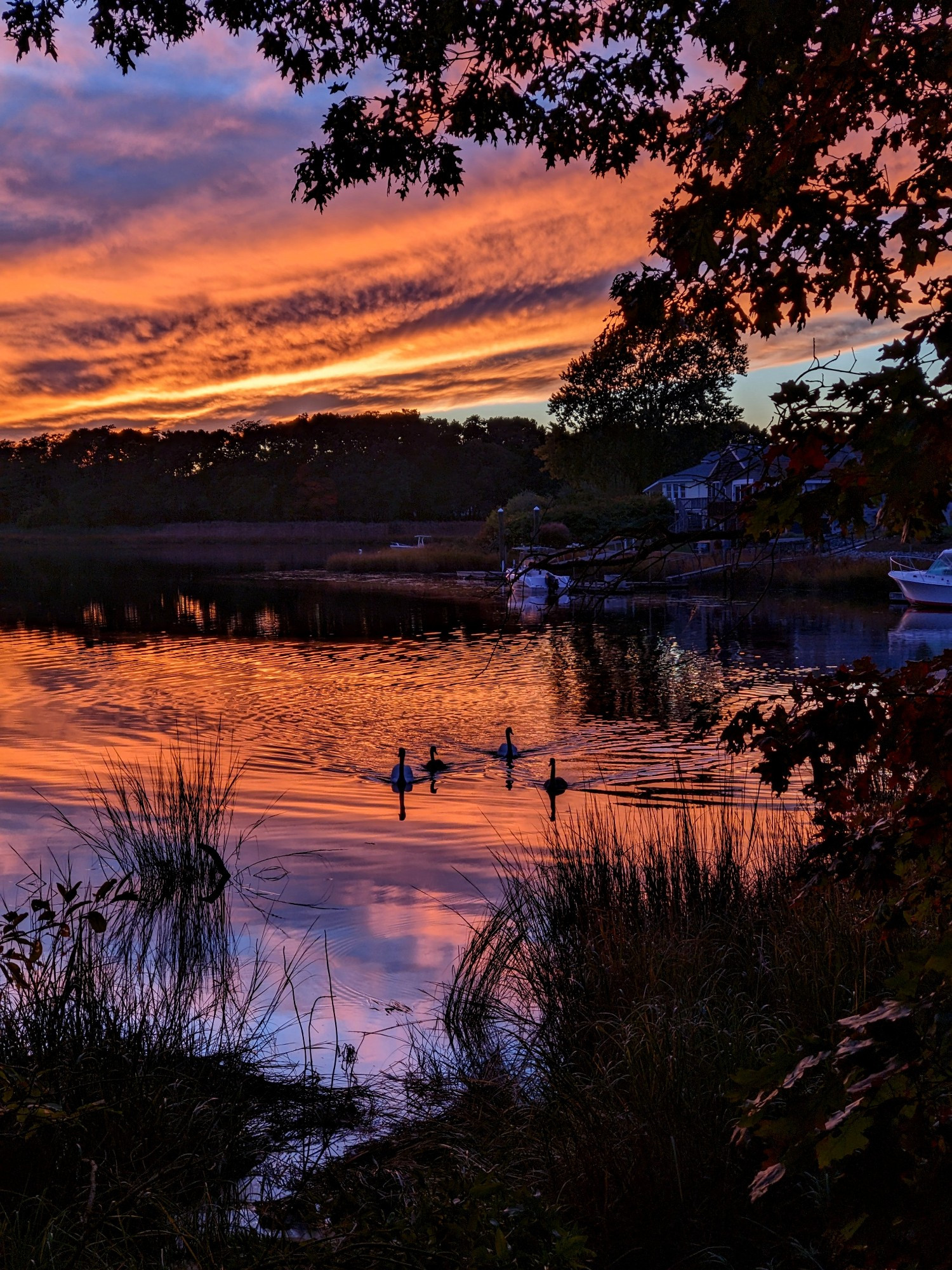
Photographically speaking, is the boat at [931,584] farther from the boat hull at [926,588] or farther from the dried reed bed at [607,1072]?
the dried reed bed at [607,1072]

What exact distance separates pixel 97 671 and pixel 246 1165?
25.8m

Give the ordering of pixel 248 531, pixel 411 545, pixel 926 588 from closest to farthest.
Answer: pixel 926 588 < pixel 411 545 < pixel 248 531

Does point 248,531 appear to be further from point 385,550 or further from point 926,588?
point 926,588

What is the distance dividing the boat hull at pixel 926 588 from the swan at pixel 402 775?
107ft

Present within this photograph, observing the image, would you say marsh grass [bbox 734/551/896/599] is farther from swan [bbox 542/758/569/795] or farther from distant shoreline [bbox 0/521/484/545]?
distant shoreline [bbox 0/521/484/545]

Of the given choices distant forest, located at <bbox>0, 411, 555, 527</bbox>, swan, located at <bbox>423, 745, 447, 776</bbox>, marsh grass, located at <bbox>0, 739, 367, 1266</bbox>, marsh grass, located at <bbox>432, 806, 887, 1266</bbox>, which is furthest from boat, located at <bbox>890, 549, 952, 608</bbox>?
distant forest, located at <bbox>0, 411, 555, 527</bbox>

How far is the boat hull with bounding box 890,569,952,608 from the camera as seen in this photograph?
41.3 m

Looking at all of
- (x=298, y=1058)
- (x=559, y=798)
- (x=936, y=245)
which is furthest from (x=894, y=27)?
(x=559, y=798)

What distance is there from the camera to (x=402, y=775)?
47.8ft

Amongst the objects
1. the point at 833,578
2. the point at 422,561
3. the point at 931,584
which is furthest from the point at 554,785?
the point at 422,561

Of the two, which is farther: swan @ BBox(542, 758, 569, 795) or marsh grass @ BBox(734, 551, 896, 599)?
marsh grass @ BBox(734, 551, 896, 599)

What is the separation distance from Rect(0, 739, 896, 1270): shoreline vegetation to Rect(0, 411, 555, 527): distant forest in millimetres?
97062

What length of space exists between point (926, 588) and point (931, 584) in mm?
349

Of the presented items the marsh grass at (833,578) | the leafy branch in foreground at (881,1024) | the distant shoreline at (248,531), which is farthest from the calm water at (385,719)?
the distant shoreline at (248,531)
